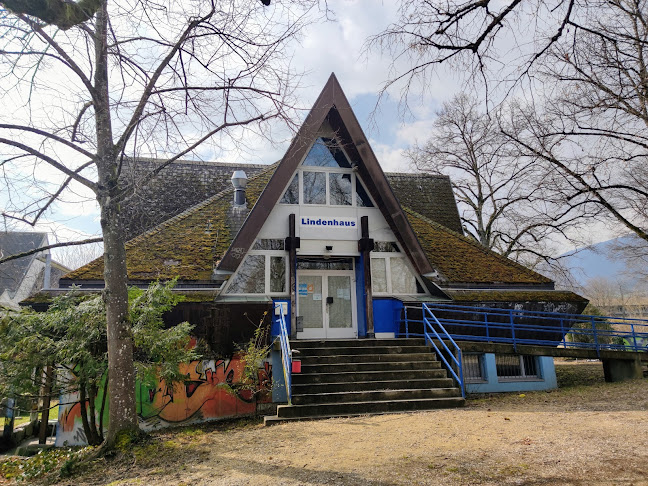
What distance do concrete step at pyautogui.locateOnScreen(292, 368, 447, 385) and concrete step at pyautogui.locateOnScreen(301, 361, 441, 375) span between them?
0.64 feet

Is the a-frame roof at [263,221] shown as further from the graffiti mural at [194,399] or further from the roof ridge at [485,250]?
the graffiti mural at [194,399]

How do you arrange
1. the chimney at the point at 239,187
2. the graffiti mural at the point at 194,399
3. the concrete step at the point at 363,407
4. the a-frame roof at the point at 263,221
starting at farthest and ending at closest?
the chimney at the point at 239,187
the a-frame roof at the point at 263,221
the graffiti mural at the point at 194,399
the concrete step at the point at 363,407

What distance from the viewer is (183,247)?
13.3 m

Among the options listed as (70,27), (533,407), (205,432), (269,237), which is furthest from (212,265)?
(533,407)

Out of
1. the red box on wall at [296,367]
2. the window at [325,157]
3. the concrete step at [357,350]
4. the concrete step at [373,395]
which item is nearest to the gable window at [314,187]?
the window at [325,157]

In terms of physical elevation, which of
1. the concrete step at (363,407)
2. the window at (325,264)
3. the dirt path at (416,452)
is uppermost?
the window at (325,264)

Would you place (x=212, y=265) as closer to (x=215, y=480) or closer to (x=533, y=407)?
(x=215, y=480)

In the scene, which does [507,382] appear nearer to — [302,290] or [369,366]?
[369,366]

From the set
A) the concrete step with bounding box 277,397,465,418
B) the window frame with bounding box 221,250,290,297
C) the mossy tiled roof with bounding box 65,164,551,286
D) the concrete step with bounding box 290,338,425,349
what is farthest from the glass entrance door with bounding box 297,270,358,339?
the concrete step with bounding box 277,397,465,418

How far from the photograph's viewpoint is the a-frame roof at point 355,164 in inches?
501

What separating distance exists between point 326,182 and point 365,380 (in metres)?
6.33

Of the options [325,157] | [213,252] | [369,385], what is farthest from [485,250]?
[213,252]

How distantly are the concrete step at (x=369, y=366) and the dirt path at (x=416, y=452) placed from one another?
1.84m

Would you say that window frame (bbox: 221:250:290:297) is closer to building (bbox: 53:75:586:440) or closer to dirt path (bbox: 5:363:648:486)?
building (bbox: 53:75:586:440)
